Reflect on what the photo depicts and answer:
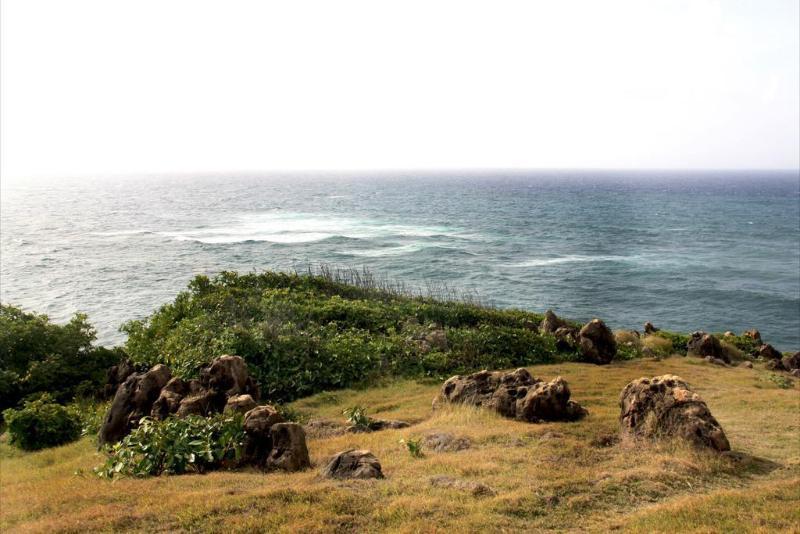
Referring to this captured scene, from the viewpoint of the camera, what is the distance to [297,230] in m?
87.1

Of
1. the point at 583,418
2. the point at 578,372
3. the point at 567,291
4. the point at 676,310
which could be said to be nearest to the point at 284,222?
the point at 567,291

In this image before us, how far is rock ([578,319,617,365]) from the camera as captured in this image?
23906 millimetres

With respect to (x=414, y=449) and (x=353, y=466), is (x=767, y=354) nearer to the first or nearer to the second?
(x=414, y=449)

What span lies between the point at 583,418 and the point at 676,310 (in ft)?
121

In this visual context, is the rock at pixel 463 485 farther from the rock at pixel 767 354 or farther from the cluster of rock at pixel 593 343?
the rock at pixel 767 354

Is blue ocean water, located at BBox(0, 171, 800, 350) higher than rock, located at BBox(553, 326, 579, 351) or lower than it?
lower

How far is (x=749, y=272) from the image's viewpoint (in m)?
61.4

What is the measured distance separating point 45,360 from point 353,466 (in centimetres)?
1521

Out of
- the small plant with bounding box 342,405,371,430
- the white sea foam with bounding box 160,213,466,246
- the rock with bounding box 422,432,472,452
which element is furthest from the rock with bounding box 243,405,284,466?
the white sea foam with bounding box 160,213,466,246

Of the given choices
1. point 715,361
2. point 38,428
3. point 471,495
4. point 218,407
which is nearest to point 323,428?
point 218,407

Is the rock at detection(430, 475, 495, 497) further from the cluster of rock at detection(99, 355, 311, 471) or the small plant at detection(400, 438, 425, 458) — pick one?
the cluster of rock at detection(99, 355, 311, 471)

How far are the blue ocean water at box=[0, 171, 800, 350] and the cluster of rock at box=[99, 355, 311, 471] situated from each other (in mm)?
22789

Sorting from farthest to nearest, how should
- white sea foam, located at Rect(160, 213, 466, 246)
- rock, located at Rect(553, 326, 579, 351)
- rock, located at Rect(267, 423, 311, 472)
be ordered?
white sea foam, located at Rect(160, 213, 466, 246) → rock, located at Rect(553, 326, 579, 351) → rock, located at Rect(267, 423, 311, 472)

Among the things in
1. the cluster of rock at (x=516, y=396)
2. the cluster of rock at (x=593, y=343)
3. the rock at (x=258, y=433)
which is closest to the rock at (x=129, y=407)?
the rock at (x=258, y=433)
